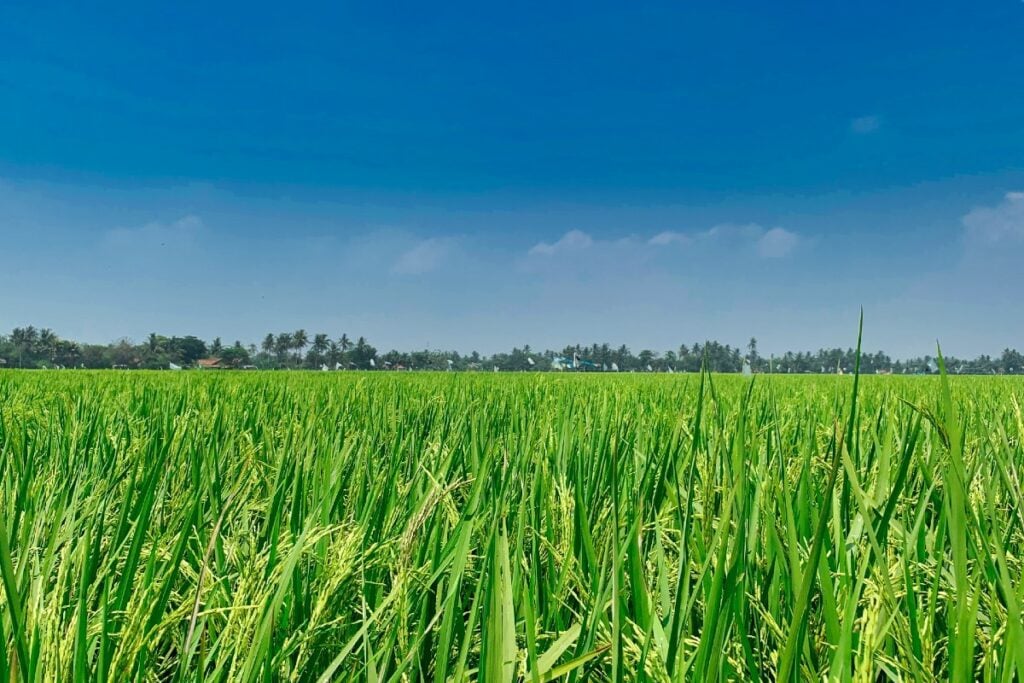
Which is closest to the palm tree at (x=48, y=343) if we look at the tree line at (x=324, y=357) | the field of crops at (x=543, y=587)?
the tree line at (x=324, y=357)

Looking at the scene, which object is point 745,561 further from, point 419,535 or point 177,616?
point 177,616

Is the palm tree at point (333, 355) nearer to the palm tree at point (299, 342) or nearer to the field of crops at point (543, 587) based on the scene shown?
the palm tree at point (299, 342)

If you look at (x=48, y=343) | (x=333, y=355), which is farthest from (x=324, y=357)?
(x=48, y=343)

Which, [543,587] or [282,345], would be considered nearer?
[543,587]

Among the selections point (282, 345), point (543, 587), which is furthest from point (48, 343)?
point (543, 587)

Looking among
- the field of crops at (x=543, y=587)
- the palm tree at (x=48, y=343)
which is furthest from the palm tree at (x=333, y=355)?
the field of crops at (x=543, y=587)

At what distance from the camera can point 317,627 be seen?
0.57 meters

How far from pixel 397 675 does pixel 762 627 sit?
43cm

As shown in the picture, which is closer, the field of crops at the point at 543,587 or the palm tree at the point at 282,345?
the field of crops at the point at 543,587

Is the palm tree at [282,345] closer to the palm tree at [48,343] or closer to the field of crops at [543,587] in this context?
the palm tree at [48,343]

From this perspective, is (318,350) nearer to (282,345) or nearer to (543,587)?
(282,345)

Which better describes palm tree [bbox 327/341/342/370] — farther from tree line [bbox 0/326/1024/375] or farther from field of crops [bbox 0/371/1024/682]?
field of crops [bbox 0/371/1024/682]

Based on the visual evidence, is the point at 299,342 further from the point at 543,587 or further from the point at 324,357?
the point at 543,587

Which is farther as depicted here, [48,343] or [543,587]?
[48,343]
